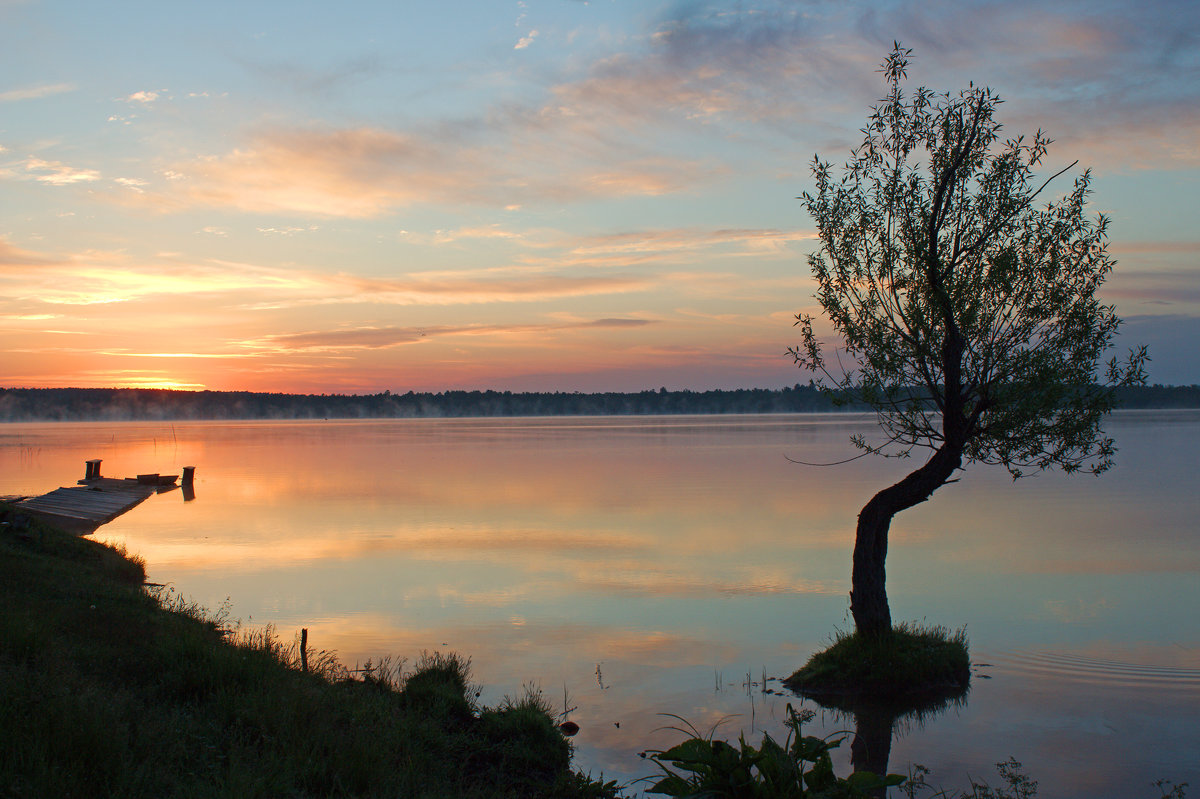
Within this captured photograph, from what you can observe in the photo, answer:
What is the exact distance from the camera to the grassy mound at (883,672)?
15.0 meters

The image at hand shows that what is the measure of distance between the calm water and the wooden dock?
4.46ft

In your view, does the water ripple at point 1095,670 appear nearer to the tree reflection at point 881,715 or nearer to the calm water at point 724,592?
the calm water at point 724,592

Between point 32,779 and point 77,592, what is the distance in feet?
29.1

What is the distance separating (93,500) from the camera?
4119cm

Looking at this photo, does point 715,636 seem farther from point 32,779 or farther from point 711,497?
point 711,497

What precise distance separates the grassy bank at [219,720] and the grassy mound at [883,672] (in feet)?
17.1

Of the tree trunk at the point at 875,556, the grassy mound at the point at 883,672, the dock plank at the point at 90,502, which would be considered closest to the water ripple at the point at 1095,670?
the grassy mound at the point at 883,672

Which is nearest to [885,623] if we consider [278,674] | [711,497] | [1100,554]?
[278,674]

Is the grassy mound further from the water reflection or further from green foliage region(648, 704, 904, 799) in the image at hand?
green foliage region(648, 704, 904, 799)

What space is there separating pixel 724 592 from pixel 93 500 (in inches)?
1279

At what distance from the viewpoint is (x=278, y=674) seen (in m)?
11.4

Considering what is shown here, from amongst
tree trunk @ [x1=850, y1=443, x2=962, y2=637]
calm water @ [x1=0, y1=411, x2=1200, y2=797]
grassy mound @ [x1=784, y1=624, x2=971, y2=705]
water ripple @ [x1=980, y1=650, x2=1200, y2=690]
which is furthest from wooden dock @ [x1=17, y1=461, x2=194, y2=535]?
water ripple @ [x1=980, y1=650, x2=1200, y2=690]

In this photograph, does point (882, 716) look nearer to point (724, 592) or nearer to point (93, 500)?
point (724, 592)

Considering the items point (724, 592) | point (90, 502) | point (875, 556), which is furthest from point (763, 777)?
point (90, 502)
